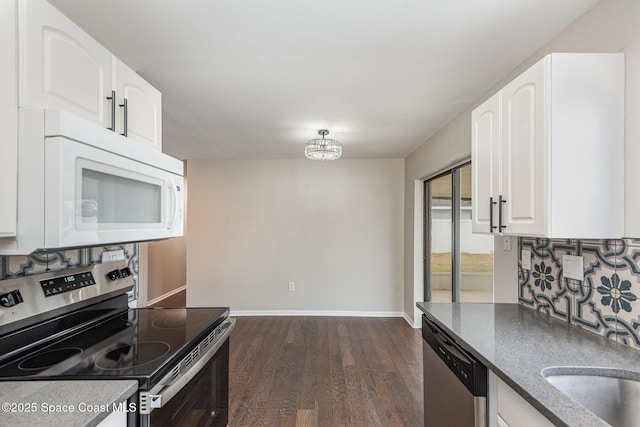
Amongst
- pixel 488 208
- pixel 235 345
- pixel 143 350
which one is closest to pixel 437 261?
pixel 488 208

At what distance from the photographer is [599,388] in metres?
1.08

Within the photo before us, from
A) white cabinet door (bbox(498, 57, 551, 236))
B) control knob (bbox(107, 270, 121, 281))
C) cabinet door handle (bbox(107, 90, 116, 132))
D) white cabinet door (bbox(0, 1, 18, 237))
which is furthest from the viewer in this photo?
control knob (bbox(107, 270, 121, 281))

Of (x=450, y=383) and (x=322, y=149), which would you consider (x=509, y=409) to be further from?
(x=322, y=149)

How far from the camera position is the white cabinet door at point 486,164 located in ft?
5.26

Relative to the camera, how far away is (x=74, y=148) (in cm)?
101

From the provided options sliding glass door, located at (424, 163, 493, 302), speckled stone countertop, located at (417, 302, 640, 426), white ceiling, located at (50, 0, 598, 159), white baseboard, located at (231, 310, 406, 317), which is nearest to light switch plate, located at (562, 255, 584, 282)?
speckled stone countertop, located at (417, 302, 640, 426)

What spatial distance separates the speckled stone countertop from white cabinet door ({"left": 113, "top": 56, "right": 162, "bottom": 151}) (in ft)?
5.81

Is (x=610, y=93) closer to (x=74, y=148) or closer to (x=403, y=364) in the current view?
(x=74, y=148)

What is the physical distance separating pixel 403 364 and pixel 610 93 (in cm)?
266

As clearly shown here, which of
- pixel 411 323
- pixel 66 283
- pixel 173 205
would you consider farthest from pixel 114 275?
pixel 411 323

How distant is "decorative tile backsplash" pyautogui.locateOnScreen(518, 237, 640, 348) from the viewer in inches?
48.4

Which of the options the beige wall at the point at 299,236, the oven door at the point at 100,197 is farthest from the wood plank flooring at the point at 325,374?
the oven door at the point at 100,197

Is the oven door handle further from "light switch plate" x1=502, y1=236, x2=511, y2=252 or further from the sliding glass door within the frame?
the sliding glass door

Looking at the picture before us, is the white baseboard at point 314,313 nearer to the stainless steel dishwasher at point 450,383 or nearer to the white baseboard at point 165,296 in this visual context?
the white baseboard at point 165,296
